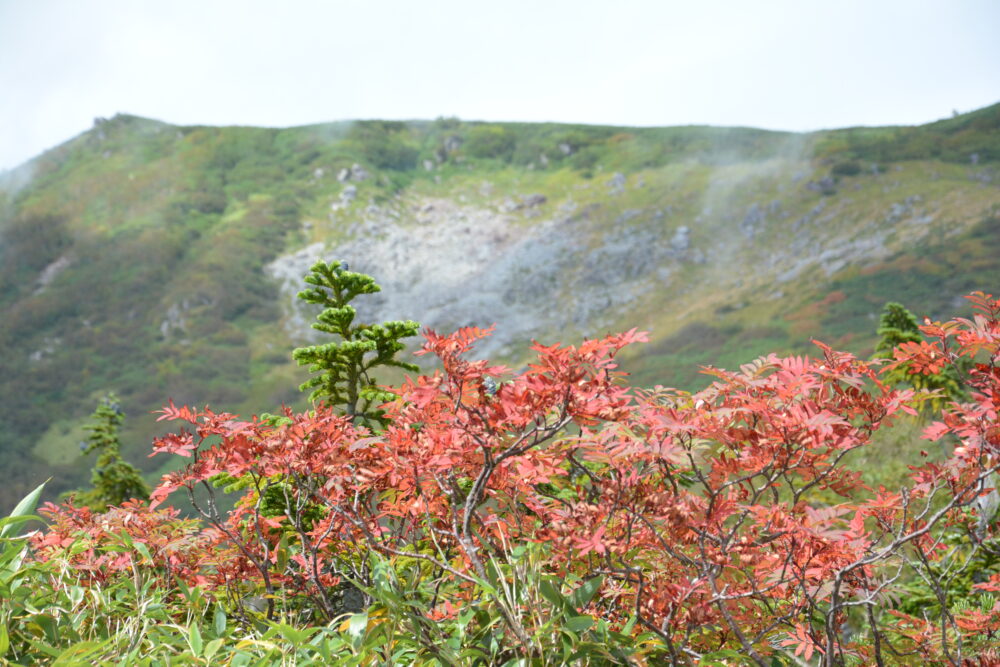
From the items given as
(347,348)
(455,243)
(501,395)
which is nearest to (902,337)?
(347,348)

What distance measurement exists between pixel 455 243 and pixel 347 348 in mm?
24501

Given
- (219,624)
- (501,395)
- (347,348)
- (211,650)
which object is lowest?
(219,624)

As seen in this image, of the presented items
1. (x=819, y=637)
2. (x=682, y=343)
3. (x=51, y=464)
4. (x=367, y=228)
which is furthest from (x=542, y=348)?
(x=367, y=228)

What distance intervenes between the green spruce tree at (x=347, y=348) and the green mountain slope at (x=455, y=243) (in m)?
12.8

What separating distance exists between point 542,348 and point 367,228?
1095 inches

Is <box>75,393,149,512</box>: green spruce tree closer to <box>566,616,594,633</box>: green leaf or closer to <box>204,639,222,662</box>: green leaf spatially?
<box>204,639,222,662</box>: green leaf

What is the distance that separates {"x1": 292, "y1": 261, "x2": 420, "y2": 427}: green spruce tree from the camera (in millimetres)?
3203

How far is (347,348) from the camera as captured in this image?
3174mm

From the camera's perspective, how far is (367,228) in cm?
2814

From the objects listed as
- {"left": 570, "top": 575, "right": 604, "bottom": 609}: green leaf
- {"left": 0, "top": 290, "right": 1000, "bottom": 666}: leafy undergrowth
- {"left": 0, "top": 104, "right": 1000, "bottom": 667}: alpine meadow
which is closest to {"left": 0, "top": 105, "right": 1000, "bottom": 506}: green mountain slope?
{"left": 0, "top": 104, "right": 1000, "bottom": 667}: alpine meadow

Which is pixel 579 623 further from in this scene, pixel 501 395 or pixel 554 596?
pixel 501 395

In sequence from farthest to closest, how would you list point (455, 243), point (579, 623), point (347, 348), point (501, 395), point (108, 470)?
1. point (455, 243)
2. point (108, 470)
3. point (347, 348)
4. point (501, 395)
5. point (579, 623)

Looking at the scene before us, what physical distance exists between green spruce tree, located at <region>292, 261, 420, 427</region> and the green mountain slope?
42.1 ft

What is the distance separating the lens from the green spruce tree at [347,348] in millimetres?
3203
